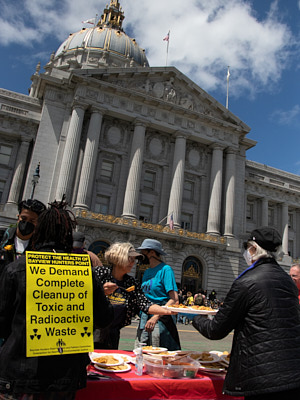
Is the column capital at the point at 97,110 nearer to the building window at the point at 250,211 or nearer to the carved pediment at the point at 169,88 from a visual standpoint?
the carved pediment at the point at 169,88

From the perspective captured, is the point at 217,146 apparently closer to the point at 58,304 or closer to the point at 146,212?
the point at 146,212

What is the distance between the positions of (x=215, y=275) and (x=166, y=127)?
14.9m

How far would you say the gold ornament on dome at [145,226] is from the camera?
27783mm

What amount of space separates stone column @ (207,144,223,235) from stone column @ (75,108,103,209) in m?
11.8

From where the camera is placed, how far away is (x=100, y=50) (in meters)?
58.0

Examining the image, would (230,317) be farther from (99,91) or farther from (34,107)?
(34,107)

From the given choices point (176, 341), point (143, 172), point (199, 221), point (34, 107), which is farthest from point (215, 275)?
point (176, 341)

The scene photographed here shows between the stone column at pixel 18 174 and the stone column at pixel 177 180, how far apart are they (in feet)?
44.4

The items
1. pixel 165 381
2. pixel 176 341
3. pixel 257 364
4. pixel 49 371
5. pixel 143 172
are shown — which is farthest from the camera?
pixel 143 172

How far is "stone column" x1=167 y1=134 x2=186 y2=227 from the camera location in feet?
104

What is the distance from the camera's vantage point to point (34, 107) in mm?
32156

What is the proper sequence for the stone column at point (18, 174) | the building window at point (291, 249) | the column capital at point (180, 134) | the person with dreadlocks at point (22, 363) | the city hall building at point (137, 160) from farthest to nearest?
the building window at point (291, 249)
the column capital at point (180, 134)
the stone column at point (18, 174)
the city hall building at point (137, 160)
the person with dreadlocks at point (22, 363)

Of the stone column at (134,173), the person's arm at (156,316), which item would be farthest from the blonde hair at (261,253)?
the stone column at (134,173)

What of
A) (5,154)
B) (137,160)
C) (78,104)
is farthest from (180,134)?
(5,154)
